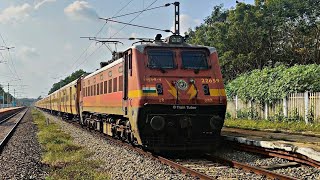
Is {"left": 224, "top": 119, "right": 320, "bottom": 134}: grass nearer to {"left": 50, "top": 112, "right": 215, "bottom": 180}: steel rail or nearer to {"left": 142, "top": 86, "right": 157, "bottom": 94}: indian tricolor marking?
{"left": 50, "top": 112, "right": 215, "bottom": 180}: steel rail

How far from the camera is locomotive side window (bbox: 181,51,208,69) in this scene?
12910mm

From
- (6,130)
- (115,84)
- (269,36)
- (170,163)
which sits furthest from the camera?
(269,36)

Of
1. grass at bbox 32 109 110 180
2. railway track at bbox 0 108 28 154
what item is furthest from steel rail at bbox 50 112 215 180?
railway track at bbox 0 108 28 154

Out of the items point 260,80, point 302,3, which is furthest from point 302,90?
point 302,3

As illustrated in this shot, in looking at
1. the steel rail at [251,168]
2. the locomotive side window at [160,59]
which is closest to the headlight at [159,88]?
the locomotive side window at [160,59]

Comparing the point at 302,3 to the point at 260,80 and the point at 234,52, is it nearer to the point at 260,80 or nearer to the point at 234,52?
the point at 234,52

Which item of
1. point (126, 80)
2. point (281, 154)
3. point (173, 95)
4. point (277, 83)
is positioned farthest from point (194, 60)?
point (277, 83)

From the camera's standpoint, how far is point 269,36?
40.7 m

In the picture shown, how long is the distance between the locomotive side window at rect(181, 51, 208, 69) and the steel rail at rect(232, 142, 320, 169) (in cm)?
285

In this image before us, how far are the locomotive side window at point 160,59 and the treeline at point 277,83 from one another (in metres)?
11.5

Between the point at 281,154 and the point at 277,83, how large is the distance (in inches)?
518

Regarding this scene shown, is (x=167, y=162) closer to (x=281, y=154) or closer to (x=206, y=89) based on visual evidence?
(x=206, y=89)

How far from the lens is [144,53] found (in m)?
12.6

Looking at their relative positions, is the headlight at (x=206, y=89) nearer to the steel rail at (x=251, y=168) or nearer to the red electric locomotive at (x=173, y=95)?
the red electric locomotive at (x=173, y=95)
